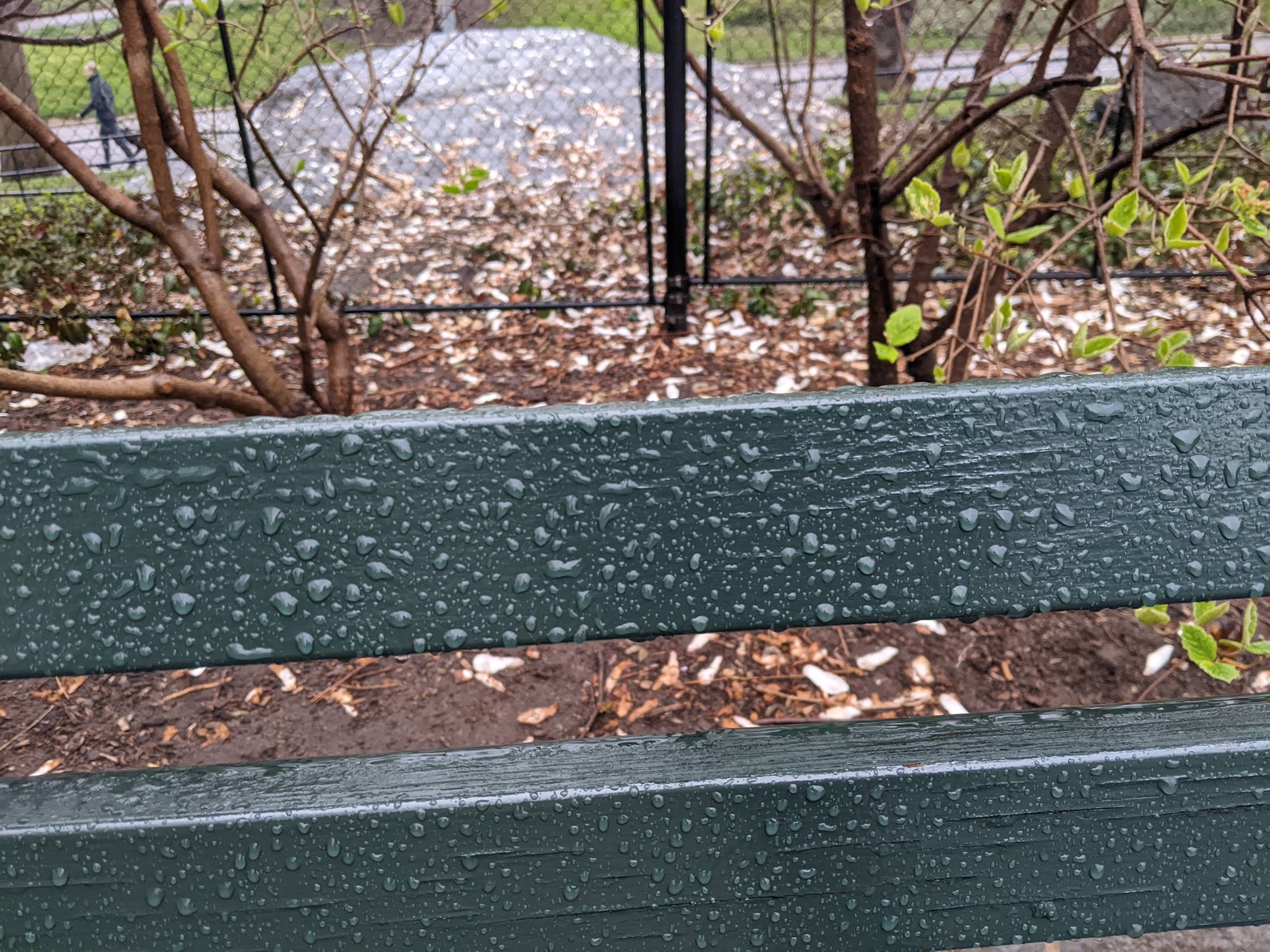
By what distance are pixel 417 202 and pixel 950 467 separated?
5169 mm

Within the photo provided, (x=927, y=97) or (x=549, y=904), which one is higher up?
(x=927, y=97)

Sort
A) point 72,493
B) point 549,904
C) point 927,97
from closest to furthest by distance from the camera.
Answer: point 72,493, point 549,904, point 927,97

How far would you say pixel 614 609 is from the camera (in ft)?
2.47

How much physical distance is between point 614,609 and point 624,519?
3.2 inches

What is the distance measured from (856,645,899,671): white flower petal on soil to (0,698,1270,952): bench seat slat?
1.32 metres

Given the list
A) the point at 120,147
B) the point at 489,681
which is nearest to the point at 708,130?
the point at 489,681

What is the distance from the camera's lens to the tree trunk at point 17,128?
480 cm

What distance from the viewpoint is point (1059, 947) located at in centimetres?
116

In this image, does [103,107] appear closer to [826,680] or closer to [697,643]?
[697,643]

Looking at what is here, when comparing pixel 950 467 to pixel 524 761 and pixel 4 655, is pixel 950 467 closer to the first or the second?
pixel 524 761

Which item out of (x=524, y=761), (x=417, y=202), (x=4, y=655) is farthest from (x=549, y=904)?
(x=417, y=202)

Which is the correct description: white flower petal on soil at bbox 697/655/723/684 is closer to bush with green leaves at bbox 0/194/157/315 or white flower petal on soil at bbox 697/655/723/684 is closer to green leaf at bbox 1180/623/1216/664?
green leaf at bbox 1180/623/1216/664

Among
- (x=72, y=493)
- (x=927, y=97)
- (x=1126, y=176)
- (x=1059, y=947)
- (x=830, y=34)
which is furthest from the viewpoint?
(x=830, y=34)

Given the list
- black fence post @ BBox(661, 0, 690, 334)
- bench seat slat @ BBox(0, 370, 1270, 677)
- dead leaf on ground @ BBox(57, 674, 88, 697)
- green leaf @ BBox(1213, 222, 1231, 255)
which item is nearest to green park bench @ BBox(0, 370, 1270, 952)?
bench seat slat @ BBox(0, 370, 1270, 677)
